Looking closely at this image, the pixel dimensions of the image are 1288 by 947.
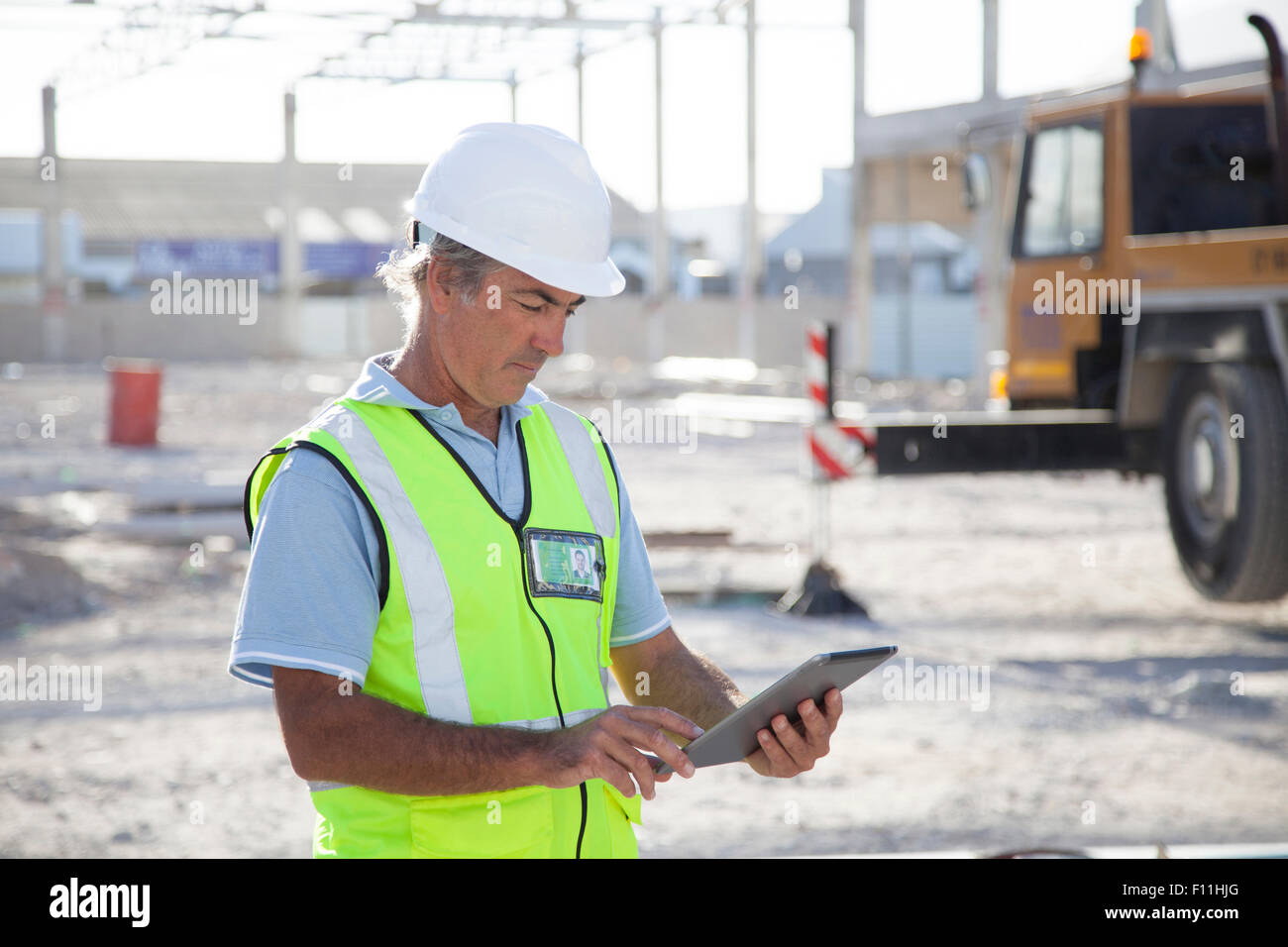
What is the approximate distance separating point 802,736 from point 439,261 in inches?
32.8

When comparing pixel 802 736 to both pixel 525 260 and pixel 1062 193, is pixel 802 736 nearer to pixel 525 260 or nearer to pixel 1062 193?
pixel 525 260

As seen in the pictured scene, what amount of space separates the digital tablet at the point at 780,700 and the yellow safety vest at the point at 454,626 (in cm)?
20

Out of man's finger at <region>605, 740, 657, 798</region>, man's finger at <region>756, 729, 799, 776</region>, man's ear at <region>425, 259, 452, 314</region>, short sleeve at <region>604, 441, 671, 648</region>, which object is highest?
man's ear at <region>425, 259, 452, 314</region>

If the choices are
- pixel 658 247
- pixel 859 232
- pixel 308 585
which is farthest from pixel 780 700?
pixel 658 247

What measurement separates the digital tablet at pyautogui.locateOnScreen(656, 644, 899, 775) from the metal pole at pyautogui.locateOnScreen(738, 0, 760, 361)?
2921cm

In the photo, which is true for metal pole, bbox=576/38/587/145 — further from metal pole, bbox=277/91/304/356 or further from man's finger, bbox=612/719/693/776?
man's finger, bbox=612/719/693/776

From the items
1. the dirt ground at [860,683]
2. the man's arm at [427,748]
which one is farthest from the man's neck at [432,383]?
the dirt ground at [860,683]

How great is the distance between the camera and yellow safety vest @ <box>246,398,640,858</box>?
1932mm

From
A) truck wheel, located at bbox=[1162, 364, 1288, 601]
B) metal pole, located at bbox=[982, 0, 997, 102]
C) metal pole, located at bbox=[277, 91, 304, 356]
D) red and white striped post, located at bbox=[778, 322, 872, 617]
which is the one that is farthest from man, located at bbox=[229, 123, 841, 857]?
metal pole, located at bbox=[277, 91, 304, 356]

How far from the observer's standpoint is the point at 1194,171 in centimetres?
890
